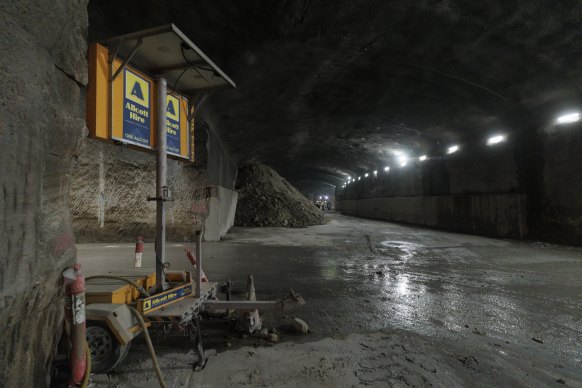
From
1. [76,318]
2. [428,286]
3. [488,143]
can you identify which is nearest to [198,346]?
[76,318]

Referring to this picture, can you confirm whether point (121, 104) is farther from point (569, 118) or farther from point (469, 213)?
point (469, 213)

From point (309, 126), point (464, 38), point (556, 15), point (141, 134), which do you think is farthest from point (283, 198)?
point (141, 134)

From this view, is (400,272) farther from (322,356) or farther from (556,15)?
(556,15)

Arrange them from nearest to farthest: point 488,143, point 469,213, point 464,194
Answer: point 488,143, point 469,213, point 464,194

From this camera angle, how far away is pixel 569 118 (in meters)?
9.56

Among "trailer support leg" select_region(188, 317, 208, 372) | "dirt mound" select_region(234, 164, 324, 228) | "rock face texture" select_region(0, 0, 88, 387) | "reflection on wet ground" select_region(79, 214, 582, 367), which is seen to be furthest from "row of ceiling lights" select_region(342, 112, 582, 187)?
"rock face texture" select_region(0, 0, 88, 387)

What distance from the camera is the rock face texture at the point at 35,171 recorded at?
67.3 inches

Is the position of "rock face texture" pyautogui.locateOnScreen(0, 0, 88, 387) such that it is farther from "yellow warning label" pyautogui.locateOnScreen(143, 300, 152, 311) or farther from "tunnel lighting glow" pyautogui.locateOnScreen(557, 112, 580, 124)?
"tunnel lighting glow" pyautogui.locateOnScreen(557, 112, 580, 124)

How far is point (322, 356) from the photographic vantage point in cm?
281

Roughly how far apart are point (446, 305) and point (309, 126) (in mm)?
13060

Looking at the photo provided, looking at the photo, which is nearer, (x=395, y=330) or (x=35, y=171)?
(x=35, y=171)

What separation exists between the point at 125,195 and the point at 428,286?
8.89 meters

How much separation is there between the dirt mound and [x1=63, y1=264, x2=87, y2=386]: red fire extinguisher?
14639mm

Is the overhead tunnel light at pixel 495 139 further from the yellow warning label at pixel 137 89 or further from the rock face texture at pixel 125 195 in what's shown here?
the yellow warning label at pixel 137 89
